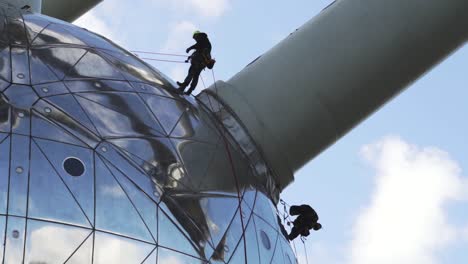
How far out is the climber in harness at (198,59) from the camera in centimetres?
1210

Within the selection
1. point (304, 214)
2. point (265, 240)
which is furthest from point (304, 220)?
point (265, 240)

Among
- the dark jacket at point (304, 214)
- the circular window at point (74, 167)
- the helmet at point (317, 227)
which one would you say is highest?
the dark jacket at point (304, 214)

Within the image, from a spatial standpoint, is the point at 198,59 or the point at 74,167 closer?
the point at 74,167

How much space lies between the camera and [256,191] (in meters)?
11.6

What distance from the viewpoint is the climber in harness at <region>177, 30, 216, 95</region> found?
12.1 metres

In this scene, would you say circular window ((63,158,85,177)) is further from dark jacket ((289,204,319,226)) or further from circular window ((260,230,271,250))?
dark jacket ((289,204,319,226))

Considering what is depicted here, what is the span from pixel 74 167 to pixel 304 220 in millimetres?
3892

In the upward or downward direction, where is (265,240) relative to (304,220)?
downward

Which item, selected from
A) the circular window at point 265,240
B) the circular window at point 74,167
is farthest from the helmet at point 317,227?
the circular window at point 74,167

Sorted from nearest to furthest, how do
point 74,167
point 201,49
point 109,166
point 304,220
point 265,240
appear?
point 74,167, point 109,166, point 265,240, point 201,49, point 304,220

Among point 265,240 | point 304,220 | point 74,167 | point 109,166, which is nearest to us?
point 74,167

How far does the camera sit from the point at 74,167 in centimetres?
962

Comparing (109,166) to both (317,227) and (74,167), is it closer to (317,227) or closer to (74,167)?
(74,167)

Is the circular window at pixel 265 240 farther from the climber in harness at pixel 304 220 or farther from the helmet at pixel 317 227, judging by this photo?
the helmet at pixel 317 227
